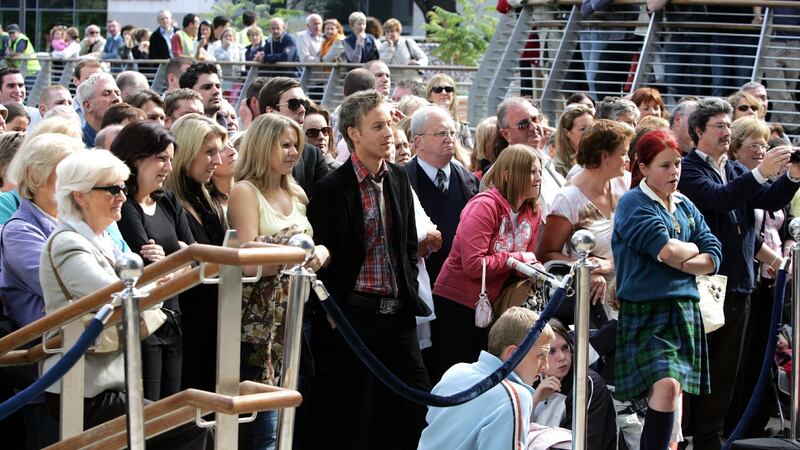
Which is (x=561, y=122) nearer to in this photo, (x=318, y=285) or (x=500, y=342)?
(x=500, y=342)

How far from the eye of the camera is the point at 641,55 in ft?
51.4

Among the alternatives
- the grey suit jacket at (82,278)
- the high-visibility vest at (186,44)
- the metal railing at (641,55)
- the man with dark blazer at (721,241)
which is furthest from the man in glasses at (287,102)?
the high-visibility vest at (186,44)

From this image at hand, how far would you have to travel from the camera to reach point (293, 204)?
7504 mm

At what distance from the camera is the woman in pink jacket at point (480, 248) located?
27.0 ft

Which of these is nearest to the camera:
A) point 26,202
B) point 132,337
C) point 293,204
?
point 132,337

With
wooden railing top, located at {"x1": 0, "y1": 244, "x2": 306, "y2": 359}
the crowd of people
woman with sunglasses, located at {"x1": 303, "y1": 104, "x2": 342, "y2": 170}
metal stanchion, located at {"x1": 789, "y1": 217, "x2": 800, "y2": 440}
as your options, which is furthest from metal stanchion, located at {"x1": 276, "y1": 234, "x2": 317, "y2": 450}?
woman with sunglasses, located at {"x1": 303, "y1": 104, "x2": 342, "y2": 170}

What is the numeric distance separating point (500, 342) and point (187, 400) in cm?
211

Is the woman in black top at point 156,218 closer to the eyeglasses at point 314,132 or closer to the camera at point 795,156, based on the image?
the eyeglasses at point 314,132

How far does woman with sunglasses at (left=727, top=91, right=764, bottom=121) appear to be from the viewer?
11227 mm

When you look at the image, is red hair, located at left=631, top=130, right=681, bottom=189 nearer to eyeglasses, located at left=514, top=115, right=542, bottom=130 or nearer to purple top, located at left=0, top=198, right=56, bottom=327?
eyeglasses, located at left=514, top=115, right=542, bottom=130

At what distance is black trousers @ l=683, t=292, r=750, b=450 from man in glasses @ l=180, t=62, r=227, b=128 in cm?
408

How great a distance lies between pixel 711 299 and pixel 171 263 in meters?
3.91

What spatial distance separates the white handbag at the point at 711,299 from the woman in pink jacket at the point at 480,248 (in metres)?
1.01

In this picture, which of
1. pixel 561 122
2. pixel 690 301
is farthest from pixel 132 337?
pixel 561 122
